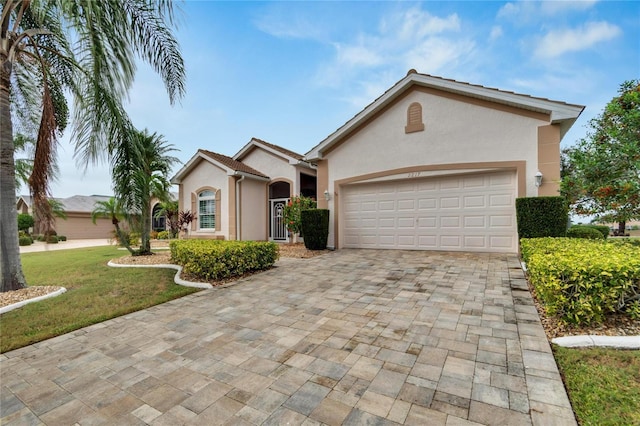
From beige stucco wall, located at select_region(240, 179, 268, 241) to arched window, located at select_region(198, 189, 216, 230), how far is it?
6.66 feet

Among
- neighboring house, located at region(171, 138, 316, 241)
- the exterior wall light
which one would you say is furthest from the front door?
the exterior wall light

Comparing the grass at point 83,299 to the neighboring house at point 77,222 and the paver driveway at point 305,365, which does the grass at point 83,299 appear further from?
the neighboring house at point 77,222

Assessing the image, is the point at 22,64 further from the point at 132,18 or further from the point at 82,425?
the point at 82,425

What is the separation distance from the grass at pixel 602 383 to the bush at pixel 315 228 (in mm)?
8542

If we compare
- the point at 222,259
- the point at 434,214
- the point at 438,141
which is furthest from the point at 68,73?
the point at 434,214

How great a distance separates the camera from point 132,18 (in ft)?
20.7

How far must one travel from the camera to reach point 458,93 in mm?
9523

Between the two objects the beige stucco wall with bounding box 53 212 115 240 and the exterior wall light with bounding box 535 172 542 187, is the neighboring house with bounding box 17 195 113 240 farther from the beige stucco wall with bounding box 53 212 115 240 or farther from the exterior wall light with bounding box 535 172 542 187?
the exterior wall light with bounding box 535 172 542 187

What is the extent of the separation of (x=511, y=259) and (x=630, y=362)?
570cm

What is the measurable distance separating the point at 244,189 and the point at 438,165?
9.69 metres

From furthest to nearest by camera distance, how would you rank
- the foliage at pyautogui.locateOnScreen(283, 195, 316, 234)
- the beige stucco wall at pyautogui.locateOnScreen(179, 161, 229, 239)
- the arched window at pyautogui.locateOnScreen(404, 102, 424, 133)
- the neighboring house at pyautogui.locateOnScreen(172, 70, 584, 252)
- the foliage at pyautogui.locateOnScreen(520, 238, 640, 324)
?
the beige stucco wall at pyautogui.locateOnScreen(179, 161, 229, 239), the foliage at pyautogui.locateOnScreen(283, 195, 316, 234), the arched window at pyautogui.locateOnScreen(404, 102, 424, 133), the neighboring house at pyautogui.locateOnScreen(172, 70, 584, 252), the foliage at pyautogui.locateOnScreen(520, 238, 640, 324)

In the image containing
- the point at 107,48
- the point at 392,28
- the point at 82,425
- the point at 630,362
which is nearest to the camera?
the point at 82,425

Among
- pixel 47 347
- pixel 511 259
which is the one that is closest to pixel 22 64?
pixel 47 347

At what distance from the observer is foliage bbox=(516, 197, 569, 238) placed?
7.63m
